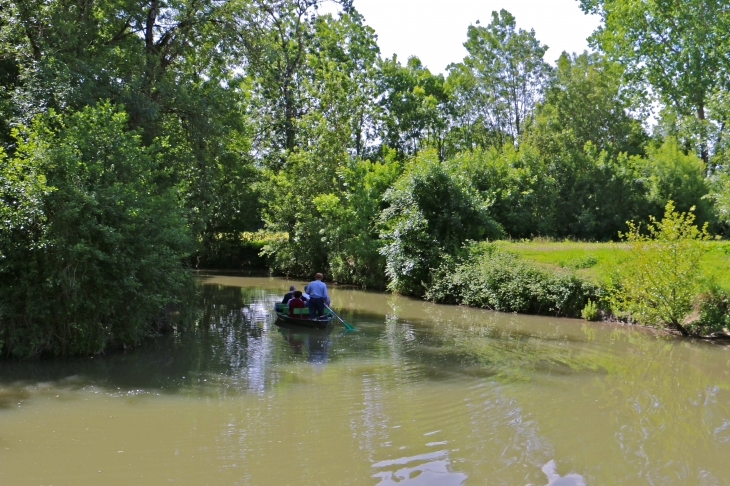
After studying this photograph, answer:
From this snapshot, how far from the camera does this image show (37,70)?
48.5ft

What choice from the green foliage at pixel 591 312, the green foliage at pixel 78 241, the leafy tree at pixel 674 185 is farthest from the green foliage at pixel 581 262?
the leafy tree at pixel 674 185

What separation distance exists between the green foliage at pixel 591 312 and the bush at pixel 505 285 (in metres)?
0.35

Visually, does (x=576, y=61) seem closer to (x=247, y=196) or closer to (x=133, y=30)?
(x=247, y=196)

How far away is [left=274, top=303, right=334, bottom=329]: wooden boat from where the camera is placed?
18.5 metres

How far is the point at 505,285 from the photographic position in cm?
2133

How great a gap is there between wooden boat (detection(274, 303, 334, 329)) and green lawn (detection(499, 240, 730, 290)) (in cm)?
833

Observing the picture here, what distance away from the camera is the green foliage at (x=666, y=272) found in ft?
50.6

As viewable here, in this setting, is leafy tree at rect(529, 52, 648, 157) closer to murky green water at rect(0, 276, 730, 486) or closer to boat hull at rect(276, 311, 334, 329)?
boat hull at rect(276, 311, 334, 329)

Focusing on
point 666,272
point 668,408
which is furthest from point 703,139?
point 668,408

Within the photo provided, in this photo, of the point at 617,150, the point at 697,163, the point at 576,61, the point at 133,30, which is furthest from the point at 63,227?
the point at 576,61

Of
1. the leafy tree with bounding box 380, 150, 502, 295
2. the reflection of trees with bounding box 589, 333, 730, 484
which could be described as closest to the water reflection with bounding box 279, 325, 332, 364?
the reflection of trees with bounding box 589, 333, 730, 484

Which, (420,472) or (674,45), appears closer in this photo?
(420,472)

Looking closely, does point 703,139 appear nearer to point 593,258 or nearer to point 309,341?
point 593,258

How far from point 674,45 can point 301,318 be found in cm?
2556
